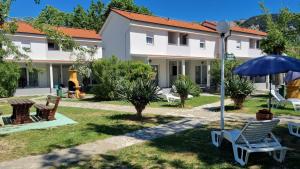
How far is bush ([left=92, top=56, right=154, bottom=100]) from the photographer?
68.7ft

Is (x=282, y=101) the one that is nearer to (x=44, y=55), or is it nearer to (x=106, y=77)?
(x=106, y=77)

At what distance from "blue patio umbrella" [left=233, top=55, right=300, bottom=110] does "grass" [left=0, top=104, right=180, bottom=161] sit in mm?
4221

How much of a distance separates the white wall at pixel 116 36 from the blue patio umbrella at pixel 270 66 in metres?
19.6

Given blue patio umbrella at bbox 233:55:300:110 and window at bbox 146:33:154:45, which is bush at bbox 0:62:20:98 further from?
blue patio umbrella at bbox 233:55:300:110

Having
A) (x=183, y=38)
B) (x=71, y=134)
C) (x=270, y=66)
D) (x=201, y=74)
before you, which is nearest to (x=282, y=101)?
(x=270, y=66)

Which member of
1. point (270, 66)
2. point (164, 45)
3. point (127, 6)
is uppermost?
point (127, 6)

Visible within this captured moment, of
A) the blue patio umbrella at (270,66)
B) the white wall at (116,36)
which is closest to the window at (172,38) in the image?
the white wall at (116,36)

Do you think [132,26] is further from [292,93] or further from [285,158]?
[285,158]

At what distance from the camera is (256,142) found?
6.95 meters

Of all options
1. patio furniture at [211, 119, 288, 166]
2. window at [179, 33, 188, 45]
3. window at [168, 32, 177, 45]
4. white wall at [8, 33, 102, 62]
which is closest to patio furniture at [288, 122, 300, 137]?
patio furniture at [211, 119, 288, 166]

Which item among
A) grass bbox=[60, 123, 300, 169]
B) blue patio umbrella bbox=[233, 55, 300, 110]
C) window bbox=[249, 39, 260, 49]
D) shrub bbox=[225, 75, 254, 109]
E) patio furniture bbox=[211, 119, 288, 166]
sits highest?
window bbox=[249, 39, 260, 49]

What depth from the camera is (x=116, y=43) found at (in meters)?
29.2

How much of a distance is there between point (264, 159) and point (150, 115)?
701 centimetres

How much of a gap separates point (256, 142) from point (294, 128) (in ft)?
12.5
